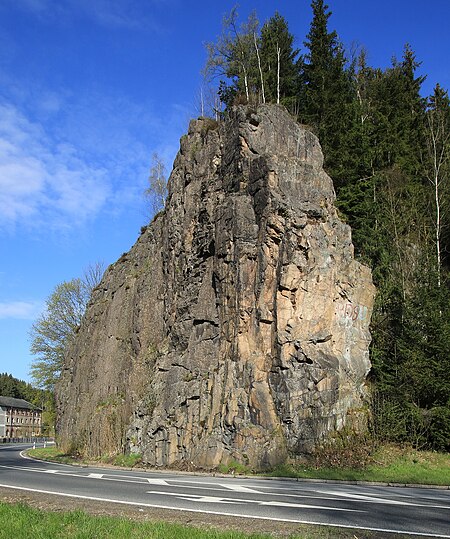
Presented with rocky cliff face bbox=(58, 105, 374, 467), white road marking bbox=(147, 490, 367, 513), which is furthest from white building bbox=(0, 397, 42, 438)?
white road marking bbox=(147, 490, 367, 513)

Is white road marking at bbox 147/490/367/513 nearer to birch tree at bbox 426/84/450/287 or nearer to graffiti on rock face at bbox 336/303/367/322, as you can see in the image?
graffiti on rock face at bbox 336/303/367/322

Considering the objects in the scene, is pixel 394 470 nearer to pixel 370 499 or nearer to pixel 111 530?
pixel 370 499

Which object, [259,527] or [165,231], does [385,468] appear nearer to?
[259,527]

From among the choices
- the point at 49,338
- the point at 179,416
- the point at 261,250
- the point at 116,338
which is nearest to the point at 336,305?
the point at 261,250

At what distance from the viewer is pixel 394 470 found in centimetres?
1808

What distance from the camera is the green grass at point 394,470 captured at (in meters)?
16.7

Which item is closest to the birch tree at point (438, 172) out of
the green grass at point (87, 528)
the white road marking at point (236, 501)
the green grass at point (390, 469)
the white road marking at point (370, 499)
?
the green grass at point (390, 469)

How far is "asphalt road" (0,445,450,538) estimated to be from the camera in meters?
8.31

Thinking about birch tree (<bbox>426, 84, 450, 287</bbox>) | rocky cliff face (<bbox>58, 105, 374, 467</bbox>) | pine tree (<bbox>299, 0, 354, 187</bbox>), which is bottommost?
rocky cliff face (<bbox>58, 105, 374, 467</bbox>)

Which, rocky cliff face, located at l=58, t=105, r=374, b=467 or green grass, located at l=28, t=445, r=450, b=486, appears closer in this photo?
green grass, located at l=28, t=445, r=450, b=486

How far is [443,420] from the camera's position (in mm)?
21156

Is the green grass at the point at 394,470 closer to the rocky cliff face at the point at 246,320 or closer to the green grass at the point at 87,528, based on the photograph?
the rocky cliff face at the point at 246,320

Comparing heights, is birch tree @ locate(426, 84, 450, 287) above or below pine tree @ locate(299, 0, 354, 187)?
below

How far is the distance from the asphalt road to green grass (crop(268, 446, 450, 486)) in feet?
5.83
